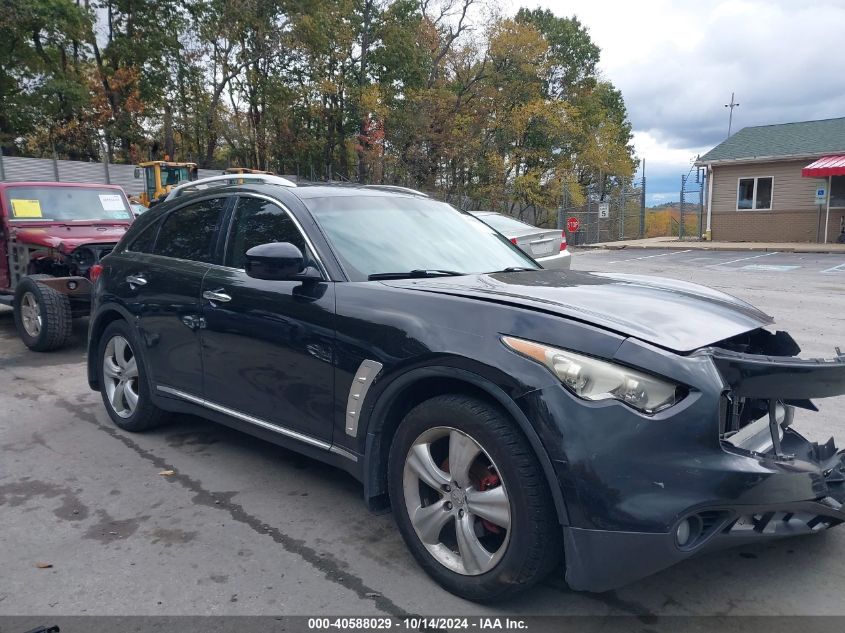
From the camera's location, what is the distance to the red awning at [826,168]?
2306cm

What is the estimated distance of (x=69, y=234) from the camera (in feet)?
26.2

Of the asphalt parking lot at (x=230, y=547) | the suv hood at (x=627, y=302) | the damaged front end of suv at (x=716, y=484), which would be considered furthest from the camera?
the asphalt parking lot at (x=230, y=547)

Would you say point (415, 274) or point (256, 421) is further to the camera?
point (256, 421)

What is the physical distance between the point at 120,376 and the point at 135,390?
160mm

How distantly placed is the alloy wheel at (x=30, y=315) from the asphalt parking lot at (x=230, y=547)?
2544 millimetres

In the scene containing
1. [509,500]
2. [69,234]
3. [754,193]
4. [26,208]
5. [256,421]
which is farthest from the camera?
[754,193]

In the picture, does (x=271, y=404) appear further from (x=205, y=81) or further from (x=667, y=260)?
(x=205, y=81)

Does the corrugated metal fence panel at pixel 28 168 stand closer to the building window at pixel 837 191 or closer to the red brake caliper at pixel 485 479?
the red brake caliper at pixel 485 479

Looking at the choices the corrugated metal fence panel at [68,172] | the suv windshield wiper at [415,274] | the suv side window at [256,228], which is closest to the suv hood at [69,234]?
the suv side window at [256,228]

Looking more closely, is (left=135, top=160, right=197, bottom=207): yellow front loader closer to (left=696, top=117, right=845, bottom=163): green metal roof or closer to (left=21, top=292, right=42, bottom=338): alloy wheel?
(left=21, top=292, right=42, bottom=338): alloy wheel

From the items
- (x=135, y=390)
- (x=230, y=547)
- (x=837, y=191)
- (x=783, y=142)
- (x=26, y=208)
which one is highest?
(x=783, y=142)

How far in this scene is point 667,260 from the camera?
2003cm

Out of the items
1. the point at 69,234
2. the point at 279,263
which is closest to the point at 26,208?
the point at 69,234

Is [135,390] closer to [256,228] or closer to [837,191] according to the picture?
[256,228]
